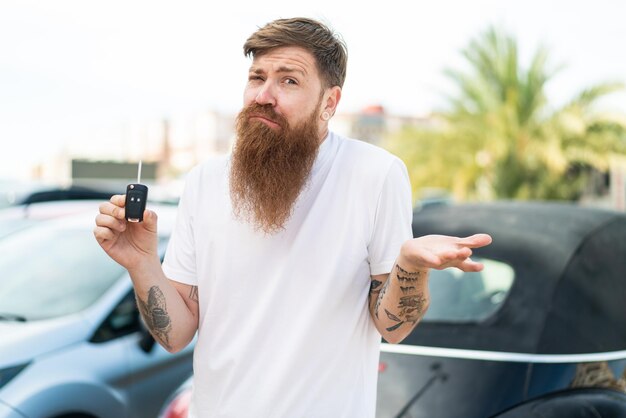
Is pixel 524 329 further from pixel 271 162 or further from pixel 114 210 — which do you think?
pixel 114 210

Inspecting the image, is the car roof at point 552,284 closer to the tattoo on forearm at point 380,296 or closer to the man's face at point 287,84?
the tattoo on forearm at point 380,296

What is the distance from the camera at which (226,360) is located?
1.92m

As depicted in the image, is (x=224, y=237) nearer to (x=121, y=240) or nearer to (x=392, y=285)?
(x=121, y=240)

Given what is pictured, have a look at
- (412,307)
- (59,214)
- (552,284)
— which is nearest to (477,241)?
(412,307)

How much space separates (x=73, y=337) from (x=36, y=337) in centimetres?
20

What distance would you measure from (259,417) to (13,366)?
5.88 ft

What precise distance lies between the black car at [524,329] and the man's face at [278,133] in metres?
1.13

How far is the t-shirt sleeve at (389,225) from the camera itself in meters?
1.90

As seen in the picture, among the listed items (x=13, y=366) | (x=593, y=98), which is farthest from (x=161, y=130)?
(x=13, y=366)

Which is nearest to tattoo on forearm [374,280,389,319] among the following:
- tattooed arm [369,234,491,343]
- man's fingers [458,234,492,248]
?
tattooed arm [369,234,491,343]

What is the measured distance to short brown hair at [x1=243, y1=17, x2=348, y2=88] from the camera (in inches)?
80.3

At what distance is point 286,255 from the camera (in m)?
1.94

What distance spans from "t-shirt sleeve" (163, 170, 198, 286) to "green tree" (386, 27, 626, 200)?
13865mm

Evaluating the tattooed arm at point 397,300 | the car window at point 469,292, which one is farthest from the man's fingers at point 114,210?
the car window at point 469,292
